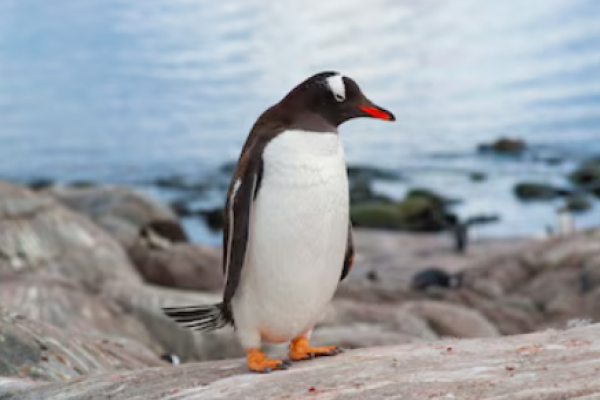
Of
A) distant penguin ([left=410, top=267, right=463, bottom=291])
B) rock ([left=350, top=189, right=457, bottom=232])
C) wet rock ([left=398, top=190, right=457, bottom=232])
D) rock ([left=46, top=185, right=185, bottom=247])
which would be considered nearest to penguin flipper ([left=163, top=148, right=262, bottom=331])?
rock ([left=46, top=185, right=185, bottom=247])

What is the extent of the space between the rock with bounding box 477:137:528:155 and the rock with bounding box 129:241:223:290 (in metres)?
6.11

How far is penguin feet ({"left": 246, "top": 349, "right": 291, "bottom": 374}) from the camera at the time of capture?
246 centimetres

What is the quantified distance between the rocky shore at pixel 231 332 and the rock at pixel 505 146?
203cm

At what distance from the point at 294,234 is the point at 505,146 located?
35.2 feet

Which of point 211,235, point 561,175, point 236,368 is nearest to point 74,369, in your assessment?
point 236,368

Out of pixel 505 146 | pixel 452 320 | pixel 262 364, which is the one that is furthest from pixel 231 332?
pixel 505 146

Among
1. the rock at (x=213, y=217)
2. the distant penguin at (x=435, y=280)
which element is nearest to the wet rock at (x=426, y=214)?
the rock at (x=213, y=217)

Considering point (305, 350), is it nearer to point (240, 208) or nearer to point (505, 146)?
point (240, 208)

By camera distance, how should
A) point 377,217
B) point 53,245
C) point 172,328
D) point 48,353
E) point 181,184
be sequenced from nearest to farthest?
1. point 48,353
2. point 172,328
3. point 53,245
4. point 377,217
5. point 181,184

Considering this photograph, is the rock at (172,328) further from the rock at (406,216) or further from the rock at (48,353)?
the rock at (406,216)

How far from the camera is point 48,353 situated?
3225mm

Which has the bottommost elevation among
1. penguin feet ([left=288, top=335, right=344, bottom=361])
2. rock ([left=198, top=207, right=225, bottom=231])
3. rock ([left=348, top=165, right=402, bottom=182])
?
rock ([left=198, top=207, right=225, bottom=231])

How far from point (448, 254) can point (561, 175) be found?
9.30ft

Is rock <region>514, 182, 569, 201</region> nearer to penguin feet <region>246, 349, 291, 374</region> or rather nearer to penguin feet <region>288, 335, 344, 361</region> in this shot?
penguin feet <region>288, 335, 344, 361</region>
